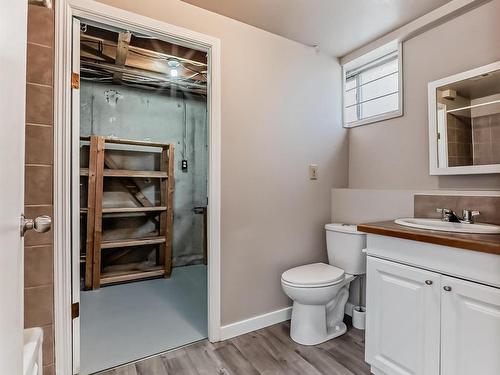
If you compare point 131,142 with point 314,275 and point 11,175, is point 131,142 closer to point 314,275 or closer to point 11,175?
point 314,275

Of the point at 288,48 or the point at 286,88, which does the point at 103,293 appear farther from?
the point at 288,48

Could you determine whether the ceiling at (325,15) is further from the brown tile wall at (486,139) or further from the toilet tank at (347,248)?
the toilet tank at (347,248)

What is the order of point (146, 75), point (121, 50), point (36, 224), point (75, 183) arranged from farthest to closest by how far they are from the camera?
point (146, 75)
point (121, 50)
point (75, 183)
point (36, 224)

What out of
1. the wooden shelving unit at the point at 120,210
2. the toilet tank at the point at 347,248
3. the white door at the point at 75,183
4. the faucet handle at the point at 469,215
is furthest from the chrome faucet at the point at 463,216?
the wooden shelving unit at the point at 120,210

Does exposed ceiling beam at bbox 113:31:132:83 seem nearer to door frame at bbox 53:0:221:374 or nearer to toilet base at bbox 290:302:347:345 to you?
door frame at bbox 53:0:221:374

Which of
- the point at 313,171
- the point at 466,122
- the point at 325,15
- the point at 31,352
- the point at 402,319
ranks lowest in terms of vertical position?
the point at 402,319

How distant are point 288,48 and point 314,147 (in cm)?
82

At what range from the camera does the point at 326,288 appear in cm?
187

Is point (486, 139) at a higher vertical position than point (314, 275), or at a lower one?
higher

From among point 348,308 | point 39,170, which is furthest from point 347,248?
point 39,170

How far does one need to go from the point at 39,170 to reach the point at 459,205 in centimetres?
237

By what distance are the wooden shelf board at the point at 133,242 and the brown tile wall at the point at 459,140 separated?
2.92 m

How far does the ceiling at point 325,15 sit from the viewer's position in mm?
1833

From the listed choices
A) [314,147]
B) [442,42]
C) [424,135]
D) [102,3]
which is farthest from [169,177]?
[442,42]
